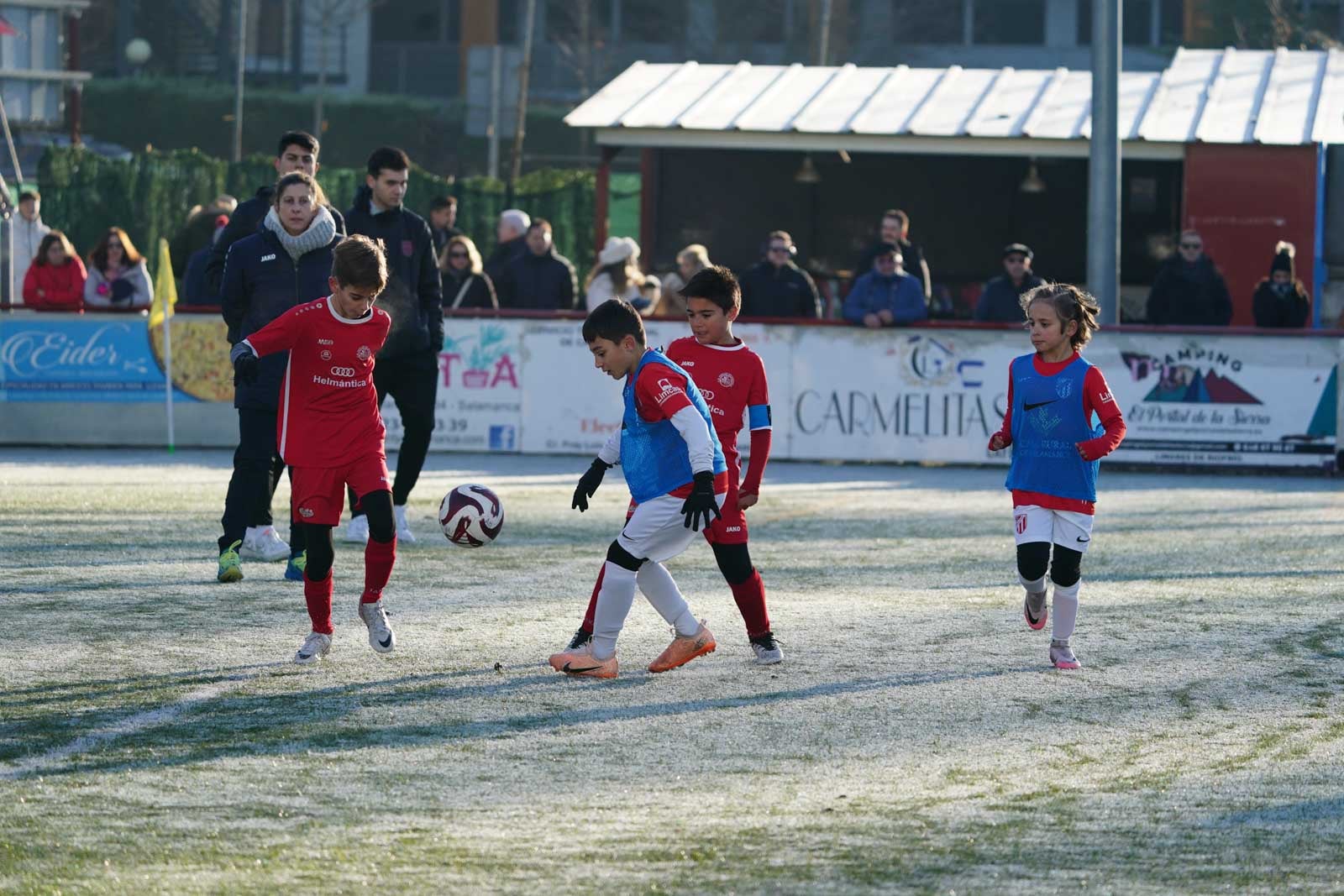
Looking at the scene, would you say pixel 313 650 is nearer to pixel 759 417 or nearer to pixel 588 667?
pixel 588 667

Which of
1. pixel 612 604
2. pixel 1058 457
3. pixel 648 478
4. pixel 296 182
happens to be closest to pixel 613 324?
pixel 648 478

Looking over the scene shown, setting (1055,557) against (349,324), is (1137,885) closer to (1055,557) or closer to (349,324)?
(1055,557)

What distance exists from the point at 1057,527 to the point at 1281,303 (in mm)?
10595

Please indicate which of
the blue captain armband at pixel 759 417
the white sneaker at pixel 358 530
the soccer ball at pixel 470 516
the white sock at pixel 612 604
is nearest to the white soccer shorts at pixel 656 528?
the white sock at pixel 612 604

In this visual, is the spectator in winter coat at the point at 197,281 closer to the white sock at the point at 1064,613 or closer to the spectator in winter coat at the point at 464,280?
the spectator in winter coat at the point at 464,280

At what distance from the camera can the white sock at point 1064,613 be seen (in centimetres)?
824

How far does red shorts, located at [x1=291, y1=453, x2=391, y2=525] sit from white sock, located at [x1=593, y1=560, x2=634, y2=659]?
0.90 meters

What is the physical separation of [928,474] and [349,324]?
31.3 ft

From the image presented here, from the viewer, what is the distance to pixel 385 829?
5.55 metres

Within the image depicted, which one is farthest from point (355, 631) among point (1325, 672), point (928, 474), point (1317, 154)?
point (1317, 154)

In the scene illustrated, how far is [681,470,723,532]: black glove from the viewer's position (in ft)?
23.5

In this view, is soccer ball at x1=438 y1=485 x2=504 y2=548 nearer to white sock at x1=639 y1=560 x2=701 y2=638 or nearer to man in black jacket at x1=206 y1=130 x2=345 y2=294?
white sock at x1=639 y1=560 x2=701 y2=638

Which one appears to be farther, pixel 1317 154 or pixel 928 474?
pixel 1317 154

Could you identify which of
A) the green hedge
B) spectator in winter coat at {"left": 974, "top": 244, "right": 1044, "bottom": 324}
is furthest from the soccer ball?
the green hedge
